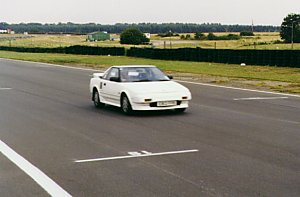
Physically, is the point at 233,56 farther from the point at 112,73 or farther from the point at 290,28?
the point at 290,28


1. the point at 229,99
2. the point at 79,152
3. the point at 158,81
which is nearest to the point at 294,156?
the point at 79,152

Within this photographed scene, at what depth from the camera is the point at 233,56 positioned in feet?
134

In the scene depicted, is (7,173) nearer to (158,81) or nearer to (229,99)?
(158,81)

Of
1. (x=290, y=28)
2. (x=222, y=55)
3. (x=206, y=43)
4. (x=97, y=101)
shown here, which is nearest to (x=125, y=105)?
(x=97, y=101)

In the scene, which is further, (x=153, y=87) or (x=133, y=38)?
(x=133, y=38)

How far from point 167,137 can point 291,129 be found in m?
2.95

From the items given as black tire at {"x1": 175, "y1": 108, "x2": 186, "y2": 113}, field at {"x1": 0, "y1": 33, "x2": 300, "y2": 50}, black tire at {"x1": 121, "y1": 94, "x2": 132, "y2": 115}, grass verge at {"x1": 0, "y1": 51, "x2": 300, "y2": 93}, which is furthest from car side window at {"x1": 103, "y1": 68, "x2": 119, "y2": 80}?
field at {"x1": 0, "y1": 33, "x2": 300, "y2": 50}

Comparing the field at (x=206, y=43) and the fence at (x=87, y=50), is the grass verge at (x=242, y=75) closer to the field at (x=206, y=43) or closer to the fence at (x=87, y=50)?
the field at (x=206, y=43)

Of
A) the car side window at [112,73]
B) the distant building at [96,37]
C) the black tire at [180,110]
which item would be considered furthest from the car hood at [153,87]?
the distant building at [96,37]

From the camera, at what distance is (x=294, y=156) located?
955 cm

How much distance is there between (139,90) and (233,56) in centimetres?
2654

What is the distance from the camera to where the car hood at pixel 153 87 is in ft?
50.1

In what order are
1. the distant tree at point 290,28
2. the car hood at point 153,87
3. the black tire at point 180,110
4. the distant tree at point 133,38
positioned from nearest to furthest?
the car hood at point 153,87 < the black tire at point 180,110 < the distant tree at point 290,28 < the distant tree at point 133,38

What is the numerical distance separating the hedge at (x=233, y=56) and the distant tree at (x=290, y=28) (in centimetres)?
5648
